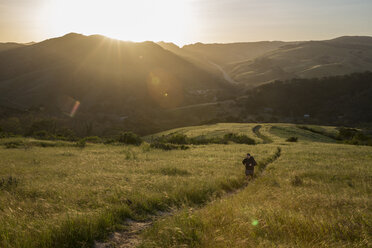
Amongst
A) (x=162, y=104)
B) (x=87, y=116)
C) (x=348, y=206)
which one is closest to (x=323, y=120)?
(x=162, y=104)

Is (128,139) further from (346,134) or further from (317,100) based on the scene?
(317,100)

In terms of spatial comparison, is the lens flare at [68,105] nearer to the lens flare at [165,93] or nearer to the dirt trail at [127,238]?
the lens flare at [165,93]

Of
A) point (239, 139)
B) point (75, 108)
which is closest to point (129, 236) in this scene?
point (239, 139)

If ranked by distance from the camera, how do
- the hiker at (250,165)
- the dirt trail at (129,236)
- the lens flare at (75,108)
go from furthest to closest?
the lens flare at (75,108) < the hiker at (250,165) < the dirt trail at (129,236)

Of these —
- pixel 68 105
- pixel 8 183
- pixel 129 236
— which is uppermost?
pixel 68 105

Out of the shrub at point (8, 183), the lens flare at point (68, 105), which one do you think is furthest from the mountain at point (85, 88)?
the shrub at point (8, 183)

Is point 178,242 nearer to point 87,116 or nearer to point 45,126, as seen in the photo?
point 45,126

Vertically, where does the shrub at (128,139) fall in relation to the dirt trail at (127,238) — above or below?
below

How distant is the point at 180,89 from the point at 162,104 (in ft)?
102

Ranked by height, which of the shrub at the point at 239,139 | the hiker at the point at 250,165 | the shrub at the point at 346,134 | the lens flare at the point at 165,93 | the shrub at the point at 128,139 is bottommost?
the shrub at the point at 346,134

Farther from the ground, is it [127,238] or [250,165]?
[127,238]

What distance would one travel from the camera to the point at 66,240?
211 inches

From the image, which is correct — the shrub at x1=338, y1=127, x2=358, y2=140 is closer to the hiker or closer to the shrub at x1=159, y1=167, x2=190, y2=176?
the hiker

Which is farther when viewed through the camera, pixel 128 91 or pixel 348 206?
pixel 128 91
